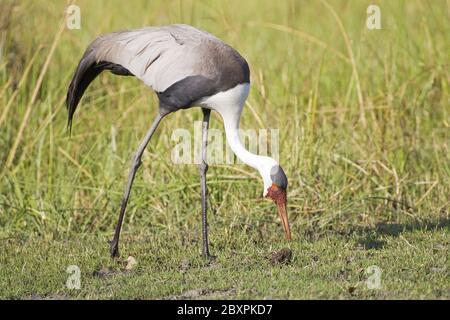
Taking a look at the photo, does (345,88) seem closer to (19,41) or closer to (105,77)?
(105,77)

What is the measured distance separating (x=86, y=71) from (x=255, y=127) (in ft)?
6.34

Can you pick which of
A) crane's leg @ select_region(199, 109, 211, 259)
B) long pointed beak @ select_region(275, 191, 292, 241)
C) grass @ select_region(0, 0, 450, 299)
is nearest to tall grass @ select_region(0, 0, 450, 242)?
grass @ select_region(0, 0, 450, 299)

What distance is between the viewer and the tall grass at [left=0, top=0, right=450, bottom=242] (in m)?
7.37

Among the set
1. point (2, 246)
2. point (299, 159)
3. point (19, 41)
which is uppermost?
point (19, 41)

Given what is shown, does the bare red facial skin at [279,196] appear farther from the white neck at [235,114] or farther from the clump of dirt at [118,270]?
the clump of dirt at [118,270]

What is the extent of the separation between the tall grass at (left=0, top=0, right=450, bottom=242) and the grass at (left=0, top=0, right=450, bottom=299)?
2cm

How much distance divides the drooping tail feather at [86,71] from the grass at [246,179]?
897 millimetres

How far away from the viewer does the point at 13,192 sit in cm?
767

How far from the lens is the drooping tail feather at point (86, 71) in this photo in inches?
255

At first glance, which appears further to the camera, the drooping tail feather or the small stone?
the drooping tail feather

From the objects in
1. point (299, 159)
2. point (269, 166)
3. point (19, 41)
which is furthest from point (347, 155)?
point (19, 41)

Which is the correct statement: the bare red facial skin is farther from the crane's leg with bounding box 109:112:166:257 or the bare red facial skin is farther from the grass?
the crane's leg with bounding box 109:112:166:257

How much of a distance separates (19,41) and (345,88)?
3215 mm
